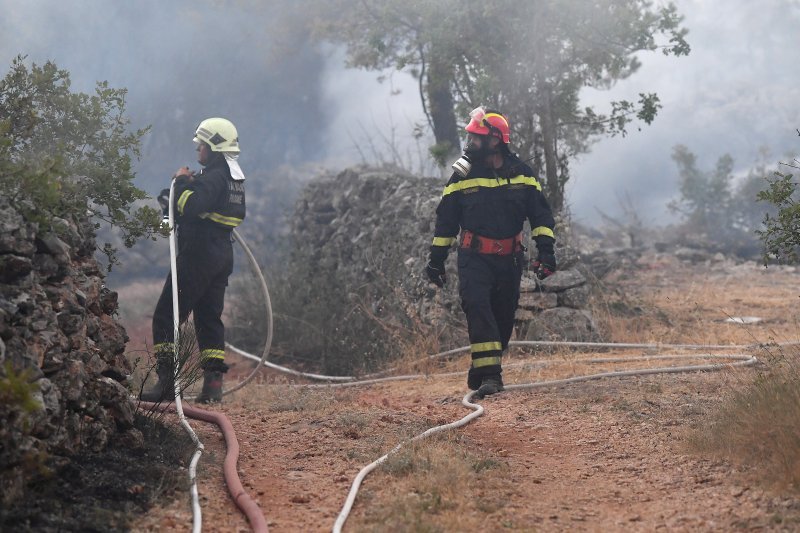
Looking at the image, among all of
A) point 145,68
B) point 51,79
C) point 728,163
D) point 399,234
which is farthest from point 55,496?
point 728,163

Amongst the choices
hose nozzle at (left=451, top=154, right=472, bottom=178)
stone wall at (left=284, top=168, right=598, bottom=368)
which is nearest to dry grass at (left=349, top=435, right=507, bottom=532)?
hose nozzle at (left=451, top=154, right=472, bottom=178)

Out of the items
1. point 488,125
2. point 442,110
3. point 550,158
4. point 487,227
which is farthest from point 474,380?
point 442,110

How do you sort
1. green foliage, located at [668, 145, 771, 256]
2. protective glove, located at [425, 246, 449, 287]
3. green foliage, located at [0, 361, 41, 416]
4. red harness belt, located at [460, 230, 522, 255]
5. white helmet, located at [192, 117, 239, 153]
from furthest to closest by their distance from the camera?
green foliage, located at [668, 145, 771, 256] → white helmet, located at [192, 117, 239, 153] → protective glove, located at [425, 246, 449, 287] → red harness belt, located at [460, 230, 522, 255] → green foliage, located at [0, 361, 41, 416]

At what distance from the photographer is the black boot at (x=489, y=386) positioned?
6.59 metres

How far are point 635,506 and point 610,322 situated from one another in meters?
5.65

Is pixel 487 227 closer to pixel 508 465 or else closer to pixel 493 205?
pixel 493 205

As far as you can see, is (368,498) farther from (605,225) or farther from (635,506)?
(605,225)

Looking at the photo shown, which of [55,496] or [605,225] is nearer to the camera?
[55,496]

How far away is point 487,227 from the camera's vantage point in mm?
6699

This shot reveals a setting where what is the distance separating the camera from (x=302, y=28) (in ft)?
49.9

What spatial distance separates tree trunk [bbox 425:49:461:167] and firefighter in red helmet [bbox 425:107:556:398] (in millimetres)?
5203

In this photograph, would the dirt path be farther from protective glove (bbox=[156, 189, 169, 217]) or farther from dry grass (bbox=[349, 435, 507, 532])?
protective glove (bbox=[156, 189, 169, 217])

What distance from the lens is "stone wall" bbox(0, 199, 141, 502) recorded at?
3322 mm

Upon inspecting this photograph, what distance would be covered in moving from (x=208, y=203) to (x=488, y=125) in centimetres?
215
